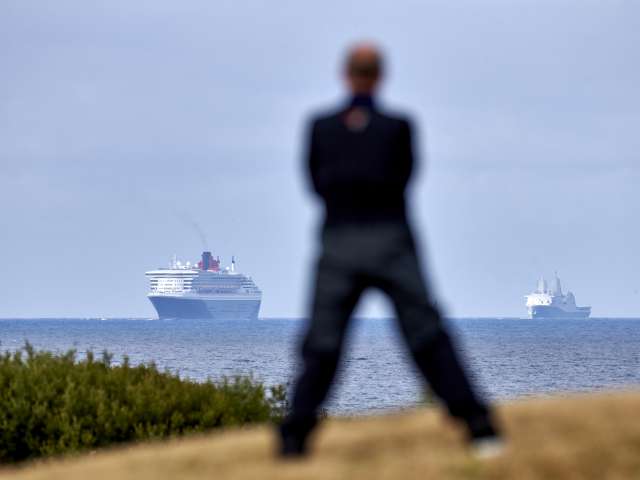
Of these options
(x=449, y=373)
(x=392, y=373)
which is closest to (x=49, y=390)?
(x=449, y=373)

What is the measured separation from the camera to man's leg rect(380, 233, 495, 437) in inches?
275

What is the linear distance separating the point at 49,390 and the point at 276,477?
9576mm

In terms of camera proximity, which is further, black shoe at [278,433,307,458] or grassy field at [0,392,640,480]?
black shoe at [278,433,307,458]

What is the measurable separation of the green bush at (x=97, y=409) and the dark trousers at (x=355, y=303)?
831 centimetres

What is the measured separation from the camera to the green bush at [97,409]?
1531 centimetres

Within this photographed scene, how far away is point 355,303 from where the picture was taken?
23.3 ft

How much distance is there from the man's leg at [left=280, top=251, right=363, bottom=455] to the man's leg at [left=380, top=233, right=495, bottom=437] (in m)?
0.25

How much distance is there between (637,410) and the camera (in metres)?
8.45

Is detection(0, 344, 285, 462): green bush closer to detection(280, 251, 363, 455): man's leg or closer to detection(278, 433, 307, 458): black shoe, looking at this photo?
detection(278, 433, 307, 458): black shoe

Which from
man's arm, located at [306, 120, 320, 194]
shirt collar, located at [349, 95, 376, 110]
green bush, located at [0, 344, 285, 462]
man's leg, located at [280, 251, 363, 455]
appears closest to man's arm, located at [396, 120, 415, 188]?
shirt collar, located at [349, 95, 376, 110]

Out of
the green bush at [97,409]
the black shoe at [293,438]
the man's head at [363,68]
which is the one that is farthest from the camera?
the green bush at [97,409]

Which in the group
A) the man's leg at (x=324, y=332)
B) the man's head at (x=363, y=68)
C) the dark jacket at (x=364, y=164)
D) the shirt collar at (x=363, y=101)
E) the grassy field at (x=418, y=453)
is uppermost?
the man's head at (x=363, y=68)

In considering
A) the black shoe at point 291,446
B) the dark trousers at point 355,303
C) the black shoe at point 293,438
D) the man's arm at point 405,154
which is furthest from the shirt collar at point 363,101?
the black shoe at point 291,446

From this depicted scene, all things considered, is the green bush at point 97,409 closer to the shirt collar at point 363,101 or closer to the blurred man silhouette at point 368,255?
the blurred man silhouette at point 368,255
